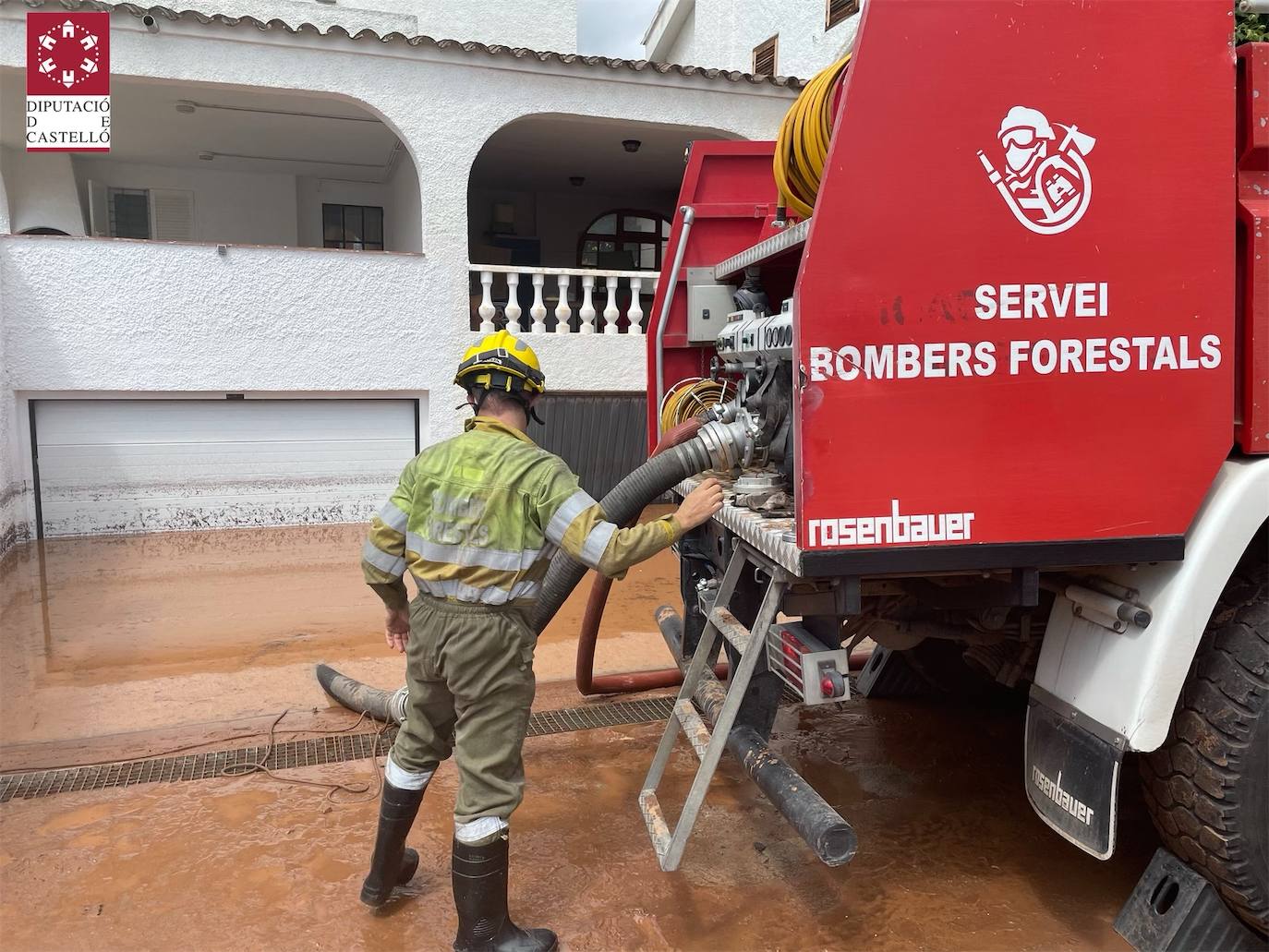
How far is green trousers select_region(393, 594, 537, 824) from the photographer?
254 cm

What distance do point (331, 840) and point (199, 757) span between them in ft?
3.65

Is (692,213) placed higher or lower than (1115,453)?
higher

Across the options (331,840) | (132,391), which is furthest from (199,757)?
→ (132,391)

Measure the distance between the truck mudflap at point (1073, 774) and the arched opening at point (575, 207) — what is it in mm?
7352

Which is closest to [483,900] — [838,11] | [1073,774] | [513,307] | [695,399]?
[1073,774]

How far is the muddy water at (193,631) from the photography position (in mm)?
4633

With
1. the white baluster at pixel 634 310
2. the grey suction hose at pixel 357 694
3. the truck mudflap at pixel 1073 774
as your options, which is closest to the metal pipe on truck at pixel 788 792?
the truck mudflap at pixel 1073 774

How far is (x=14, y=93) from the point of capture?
30.0ft

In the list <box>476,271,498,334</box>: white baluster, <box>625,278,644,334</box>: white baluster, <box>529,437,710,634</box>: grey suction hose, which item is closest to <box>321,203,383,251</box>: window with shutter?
<box>476,271,498,334</box>: white baluster

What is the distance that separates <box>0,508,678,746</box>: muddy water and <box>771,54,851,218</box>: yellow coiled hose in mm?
3118

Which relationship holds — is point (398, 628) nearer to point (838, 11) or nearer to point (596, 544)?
point (596, 544)

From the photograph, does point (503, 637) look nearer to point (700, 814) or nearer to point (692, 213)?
point (700, 814)

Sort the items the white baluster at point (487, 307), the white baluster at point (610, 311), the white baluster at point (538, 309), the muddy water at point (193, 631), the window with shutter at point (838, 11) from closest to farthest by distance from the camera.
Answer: the muddy water at point (193, 631) < the white baluster at point (487, 307) < the white baluster at point (538, 309) < the white baluster at point (610, 311) < the window with shutter at point (838, 11)

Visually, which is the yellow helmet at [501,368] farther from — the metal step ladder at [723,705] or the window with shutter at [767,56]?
the window with shutter at [767,56]
